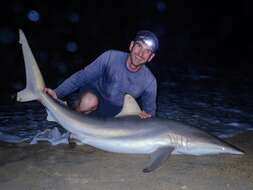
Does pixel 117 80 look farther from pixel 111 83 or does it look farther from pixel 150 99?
pixel 150 99

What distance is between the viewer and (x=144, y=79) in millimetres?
5961

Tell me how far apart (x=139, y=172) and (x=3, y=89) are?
259 inches

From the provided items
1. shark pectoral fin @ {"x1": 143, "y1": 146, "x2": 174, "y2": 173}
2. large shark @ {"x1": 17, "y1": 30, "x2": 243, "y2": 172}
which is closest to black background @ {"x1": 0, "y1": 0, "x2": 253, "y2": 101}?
large shark @ {"x1": 17, "y1": 30, "x2": 243, "y2": 172}

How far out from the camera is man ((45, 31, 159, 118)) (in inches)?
234

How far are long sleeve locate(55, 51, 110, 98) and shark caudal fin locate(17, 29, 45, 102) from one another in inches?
21.8

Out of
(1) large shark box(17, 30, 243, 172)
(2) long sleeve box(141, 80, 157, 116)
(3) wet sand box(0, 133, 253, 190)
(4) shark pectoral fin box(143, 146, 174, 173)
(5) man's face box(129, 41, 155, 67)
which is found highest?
(5) man's face box(129, 41, 155, 67)

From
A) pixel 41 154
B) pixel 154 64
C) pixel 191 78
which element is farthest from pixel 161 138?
pixel 154 64

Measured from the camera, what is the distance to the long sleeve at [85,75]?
5941 millimetres

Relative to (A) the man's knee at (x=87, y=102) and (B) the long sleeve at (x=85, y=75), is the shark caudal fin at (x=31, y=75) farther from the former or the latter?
(A) the man's knee at (x=87, y=102)

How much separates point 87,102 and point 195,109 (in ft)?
12.0

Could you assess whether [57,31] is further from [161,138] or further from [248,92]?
[161,138]

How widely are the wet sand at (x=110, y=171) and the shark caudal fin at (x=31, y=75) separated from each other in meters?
0.83

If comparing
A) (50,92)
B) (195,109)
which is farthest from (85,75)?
(195,109)

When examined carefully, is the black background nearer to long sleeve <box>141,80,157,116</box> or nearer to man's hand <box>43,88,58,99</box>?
man's hand <box>43,88,58,99</box>
